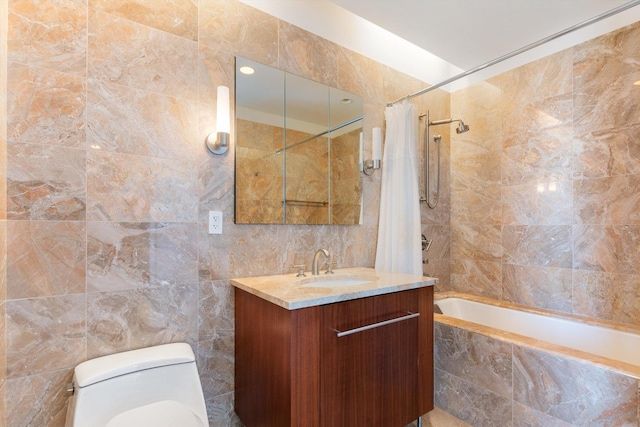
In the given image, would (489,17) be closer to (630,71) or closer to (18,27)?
(630,71)

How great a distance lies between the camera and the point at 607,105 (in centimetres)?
200

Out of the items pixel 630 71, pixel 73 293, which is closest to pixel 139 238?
pixel 73 293

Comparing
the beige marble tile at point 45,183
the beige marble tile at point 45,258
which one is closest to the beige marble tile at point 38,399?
the beige marble tile at point 45,258

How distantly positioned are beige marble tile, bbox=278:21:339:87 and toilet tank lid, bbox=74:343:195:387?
1.62 metres

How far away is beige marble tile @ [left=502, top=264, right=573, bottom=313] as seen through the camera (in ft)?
7.22

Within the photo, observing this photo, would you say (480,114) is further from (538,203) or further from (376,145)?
(376,145)

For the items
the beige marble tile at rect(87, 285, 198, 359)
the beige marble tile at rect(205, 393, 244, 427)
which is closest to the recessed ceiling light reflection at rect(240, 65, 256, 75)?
the beige marble tile at rect(87, 285, 198, 359)

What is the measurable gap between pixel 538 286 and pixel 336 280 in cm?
160

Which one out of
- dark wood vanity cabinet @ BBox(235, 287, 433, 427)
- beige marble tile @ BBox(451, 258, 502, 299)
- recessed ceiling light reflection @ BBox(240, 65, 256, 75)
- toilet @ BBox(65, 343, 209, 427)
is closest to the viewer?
toilet @ BBox(65, 343, 209, 427)

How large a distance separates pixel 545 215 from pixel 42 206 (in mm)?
2942

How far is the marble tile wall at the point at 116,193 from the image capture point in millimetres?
1208

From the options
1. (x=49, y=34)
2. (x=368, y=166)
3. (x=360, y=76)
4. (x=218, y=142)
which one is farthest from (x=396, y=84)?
(x=49, y=34)

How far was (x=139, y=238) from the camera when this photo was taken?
4.70ft

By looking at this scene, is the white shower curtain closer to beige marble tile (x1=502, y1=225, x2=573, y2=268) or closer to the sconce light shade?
the sconce light shade
